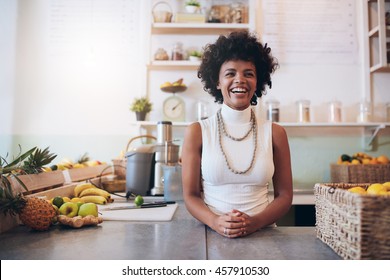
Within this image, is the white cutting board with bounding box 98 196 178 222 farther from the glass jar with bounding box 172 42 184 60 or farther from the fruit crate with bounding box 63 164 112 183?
the glass jar with bounding box 172 42 184 60

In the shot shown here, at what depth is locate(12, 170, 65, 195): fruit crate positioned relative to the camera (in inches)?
33.7

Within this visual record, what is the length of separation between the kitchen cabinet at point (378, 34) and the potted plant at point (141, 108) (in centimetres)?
142

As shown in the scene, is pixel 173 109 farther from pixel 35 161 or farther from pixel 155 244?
pixel 155 244

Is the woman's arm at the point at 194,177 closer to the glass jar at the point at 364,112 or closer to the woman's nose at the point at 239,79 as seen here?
the woman's nose at the point at 239,79

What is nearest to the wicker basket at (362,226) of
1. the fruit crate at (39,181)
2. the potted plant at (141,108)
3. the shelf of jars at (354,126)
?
the fruit crate at (39,181)

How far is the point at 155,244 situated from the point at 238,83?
18.6 inches

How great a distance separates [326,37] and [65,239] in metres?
1.98

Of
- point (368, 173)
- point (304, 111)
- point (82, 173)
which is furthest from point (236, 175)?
point (304, 111)

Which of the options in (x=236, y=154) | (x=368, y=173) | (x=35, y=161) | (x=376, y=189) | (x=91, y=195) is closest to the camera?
(x=376, y=189)

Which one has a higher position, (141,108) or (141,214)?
(141,108)

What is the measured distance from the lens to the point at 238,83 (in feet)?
2.79

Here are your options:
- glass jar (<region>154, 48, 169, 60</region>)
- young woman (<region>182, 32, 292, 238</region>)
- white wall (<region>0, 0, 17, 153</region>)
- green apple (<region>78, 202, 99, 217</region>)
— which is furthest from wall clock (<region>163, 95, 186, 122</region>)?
green apple (<region>78, 202, 99, 217</region>)

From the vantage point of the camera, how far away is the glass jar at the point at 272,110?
1.93m

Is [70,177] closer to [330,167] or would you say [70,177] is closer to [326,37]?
[330,167]
